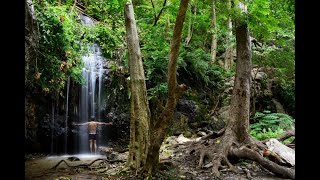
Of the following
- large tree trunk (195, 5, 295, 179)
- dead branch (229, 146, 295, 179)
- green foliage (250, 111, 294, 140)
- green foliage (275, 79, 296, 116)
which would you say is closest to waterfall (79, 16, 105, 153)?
large tree trunk (195, 5, 295, 179)

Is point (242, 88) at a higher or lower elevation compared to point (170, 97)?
higher

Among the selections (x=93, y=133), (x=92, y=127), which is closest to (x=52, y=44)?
(x=92, y=127)

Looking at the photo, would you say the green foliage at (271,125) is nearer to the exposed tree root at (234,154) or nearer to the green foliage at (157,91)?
the exposed tree root at (234,154)

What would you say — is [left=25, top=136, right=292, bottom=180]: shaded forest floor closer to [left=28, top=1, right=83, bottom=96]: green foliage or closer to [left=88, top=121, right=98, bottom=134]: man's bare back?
[left=88, top=121, right=98, bottom=134]: man's bare back

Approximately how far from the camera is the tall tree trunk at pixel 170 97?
6.70 m

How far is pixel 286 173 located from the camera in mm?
7621

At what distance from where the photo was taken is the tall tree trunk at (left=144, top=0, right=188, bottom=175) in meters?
6.70

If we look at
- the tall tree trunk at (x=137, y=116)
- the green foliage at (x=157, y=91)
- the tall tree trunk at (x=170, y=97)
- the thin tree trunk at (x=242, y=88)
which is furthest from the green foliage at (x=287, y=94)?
the tall tree trunk at (x=170, y=97)

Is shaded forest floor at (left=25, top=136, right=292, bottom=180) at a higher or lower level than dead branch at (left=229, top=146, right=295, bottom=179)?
lower

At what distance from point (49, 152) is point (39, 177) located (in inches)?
227

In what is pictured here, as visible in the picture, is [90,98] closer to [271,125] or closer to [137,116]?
[137,116]

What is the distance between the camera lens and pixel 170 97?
7.08 m
